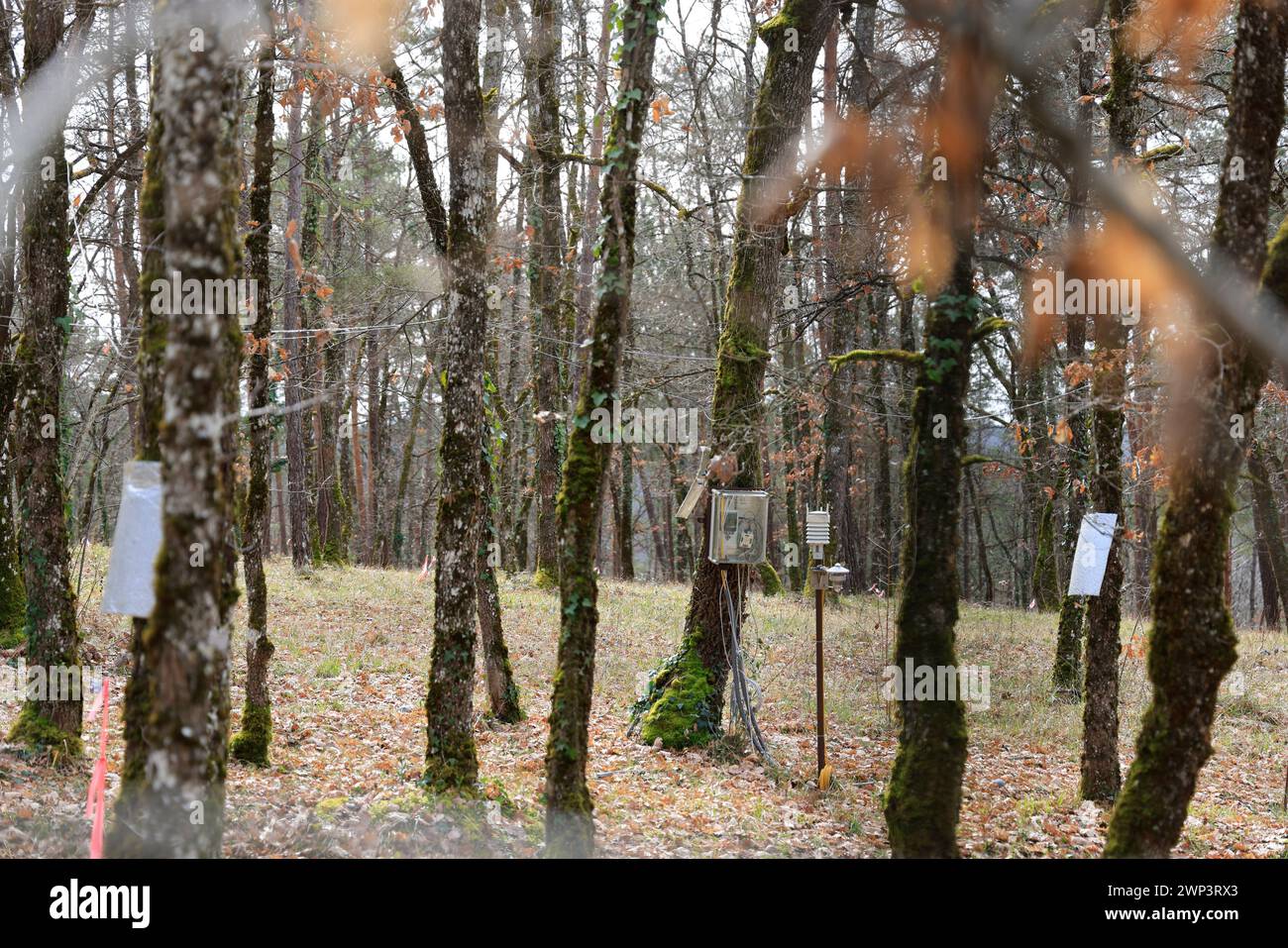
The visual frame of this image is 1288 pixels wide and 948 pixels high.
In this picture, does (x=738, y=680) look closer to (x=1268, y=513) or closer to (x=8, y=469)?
(x=8, y=469)

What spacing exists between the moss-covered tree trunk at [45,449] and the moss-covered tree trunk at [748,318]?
5.23m

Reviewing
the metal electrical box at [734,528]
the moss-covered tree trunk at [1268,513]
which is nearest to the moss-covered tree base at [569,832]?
the metal electrical box at [734,528]

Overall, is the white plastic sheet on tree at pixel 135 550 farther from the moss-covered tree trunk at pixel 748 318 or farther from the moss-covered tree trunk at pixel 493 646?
the moss-covered tree trunk at pixel 748 318

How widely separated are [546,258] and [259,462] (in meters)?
9.00

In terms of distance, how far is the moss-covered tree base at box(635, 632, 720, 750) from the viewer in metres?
9.54

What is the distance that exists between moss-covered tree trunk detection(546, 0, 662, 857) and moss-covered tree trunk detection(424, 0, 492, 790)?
0.95 metres

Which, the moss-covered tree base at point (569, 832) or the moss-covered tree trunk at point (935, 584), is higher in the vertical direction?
the moss-covered tree trunk at point (935, 584)

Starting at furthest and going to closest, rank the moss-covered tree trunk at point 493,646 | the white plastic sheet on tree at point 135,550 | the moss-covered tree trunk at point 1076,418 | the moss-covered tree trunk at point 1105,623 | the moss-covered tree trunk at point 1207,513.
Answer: the moss-covered tree trunk at point 493,646, the moss-covered tree trunk at point 1076,418, the moss-covered tree trunk at point 1105,623, the moss-covered tree trunk at point 1207,513, the white plastic sheet on tree at point 135,550

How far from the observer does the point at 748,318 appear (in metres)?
9.95

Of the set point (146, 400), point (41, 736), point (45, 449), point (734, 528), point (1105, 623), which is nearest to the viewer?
point (146, 400)

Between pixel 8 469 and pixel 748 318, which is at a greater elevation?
pixel 748 318

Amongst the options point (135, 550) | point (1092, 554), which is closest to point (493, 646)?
point (135, 550)

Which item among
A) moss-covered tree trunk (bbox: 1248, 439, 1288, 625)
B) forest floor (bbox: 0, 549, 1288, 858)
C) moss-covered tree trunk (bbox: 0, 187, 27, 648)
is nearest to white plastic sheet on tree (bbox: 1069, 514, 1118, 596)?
forest floor (bbox: 0, 549, 1288, 858)

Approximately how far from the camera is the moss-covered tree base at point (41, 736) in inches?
283
